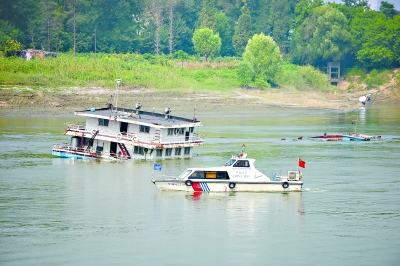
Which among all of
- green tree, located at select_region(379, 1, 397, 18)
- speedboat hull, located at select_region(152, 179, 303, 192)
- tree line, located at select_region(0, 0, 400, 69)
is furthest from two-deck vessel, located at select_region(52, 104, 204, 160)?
green tree, located at select_region(379, 1, 397, 18)

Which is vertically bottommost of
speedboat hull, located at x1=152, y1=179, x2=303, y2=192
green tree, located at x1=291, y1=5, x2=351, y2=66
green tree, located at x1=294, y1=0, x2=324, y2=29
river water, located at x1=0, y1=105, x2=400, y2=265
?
river water, located at x1=0, y1=105, x2=400, y2=265

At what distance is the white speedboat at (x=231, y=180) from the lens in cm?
5388

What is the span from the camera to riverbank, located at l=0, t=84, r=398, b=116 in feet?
342

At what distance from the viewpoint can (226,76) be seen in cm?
12925

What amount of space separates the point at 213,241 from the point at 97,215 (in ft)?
26.5

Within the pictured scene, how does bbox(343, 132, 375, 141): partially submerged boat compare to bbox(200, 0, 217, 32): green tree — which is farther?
bbox(200, 0, 217, 32): green tree

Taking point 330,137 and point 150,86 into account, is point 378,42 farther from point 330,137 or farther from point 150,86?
point 330,137

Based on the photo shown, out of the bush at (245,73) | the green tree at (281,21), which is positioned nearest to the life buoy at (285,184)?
the bush at (245,73)

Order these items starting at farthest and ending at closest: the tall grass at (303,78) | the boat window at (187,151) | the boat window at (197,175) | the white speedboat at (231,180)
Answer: the tall grass at (303,78)
the boat window at (187,151)
the boat window at (197,175)
the white speedboat at (231,180)

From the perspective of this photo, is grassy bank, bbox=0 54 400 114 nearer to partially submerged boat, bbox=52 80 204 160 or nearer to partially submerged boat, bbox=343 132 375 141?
partially submerged boat, bbox=343 132 375 141

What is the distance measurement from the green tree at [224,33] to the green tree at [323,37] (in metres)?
12.3

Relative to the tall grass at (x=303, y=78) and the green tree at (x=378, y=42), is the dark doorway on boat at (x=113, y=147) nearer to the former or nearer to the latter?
the tall grass at (x=303, y=78)

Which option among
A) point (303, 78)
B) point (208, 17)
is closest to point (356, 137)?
point (303, 78)

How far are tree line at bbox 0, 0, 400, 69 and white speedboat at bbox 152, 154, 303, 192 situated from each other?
7340 centimetres
